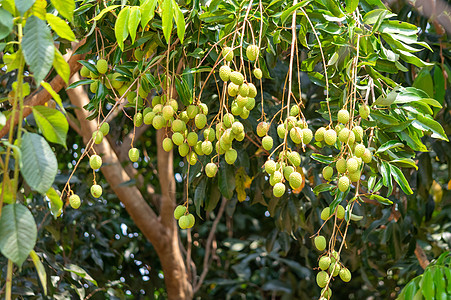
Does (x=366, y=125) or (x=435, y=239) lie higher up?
(x=366, y=125)

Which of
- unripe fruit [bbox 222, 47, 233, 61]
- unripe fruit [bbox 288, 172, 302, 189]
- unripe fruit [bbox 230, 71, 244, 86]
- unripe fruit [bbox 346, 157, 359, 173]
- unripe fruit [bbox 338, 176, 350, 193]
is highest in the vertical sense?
unripe fruit [bbox 222, 47, 233, 61]

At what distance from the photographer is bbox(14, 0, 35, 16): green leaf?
791 mm

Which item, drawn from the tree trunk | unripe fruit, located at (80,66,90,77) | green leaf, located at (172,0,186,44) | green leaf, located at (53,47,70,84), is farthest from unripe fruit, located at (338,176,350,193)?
the tree trunk

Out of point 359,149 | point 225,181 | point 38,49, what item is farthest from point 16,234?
point 225,181

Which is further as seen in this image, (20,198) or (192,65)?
(20,198)

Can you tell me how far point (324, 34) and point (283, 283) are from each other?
238cm

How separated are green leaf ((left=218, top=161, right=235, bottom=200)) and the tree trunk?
0.88 metres

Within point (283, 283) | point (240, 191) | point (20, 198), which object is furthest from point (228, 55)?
point (283, 283)

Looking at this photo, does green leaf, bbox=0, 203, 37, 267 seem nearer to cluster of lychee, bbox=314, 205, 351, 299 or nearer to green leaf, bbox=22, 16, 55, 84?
green leaf, bbox=22, 16, 55, 84

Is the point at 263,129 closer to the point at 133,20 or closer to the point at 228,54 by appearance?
the point at 228,54

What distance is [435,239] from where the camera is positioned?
3.09m

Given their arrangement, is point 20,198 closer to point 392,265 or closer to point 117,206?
point 117,206

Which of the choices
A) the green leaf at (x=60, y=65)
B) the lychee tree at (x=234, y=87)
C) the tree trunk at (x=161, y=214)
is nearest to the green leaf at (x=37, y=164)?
the lychee tree at (x=234, y=87)

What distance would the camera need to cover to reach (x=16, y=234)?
752 mm
